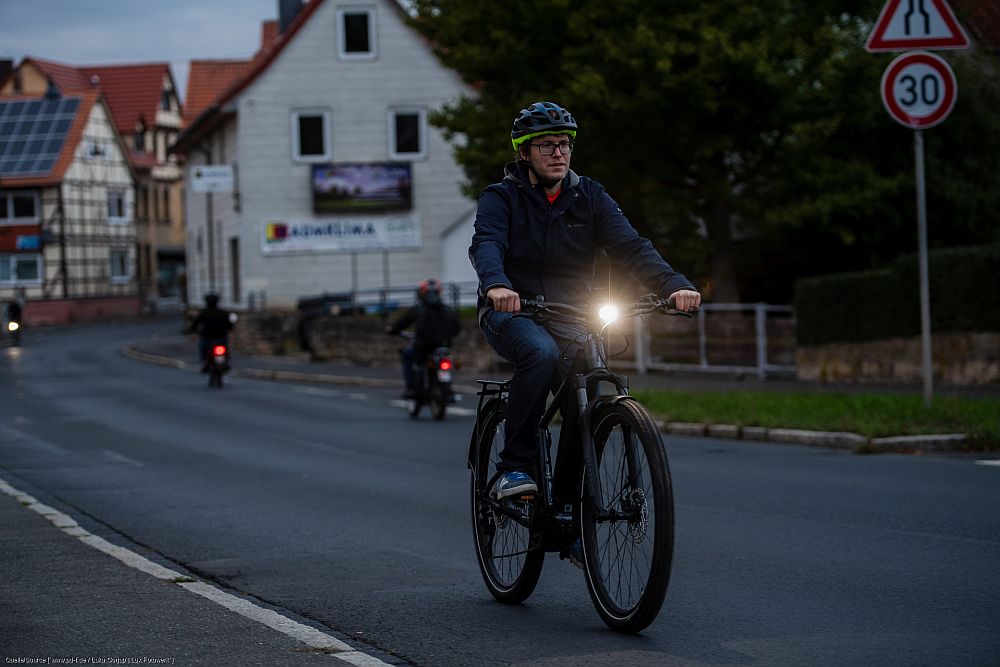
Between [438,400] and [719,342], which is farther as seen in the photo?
[719,342]

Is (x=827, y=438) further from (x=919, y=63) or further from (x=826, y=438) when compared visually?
(x=919, y=63)

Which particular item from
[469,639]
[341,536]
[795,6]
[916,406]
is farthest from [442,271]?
[469,639]

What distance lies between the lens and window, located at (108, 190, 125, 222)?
83.9 metres

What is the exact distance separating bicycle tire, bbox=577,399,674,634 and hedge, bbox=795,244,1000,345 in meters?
15.0

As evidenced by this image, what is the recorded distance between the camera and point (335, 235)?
4947 cm

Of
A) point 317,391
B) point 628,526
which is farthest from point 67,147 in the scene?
point 628,526

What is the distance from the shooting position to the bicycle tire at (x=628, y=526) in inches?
213

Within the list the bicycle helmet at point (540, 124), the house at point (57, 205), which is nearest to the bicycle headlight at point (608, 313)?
the bicycle helmet at point (540, 124)

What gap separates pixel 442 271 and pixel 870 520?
41.0 meters

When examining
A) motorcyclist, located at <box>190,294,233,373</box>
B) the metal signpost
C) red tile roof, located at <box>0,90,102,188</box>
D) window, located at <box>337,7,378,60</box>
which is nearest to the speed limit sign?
the metal signpost

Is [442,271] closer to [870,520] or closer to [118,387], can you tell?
[118,387]

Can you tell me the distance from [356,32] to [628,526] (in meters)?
44.8

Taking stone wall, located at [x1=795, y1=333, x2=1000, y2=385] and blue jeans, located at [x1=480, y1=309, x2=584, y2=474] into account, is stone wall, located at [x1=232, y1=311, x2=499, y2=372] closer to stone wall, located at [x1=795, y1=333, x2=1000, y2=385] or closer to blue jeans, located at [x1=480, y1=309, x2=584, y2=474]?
stone wall, located at [x1=795, y1=333, x2=1000, y2=385]

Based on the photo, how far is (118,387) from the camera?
31.0 meters
